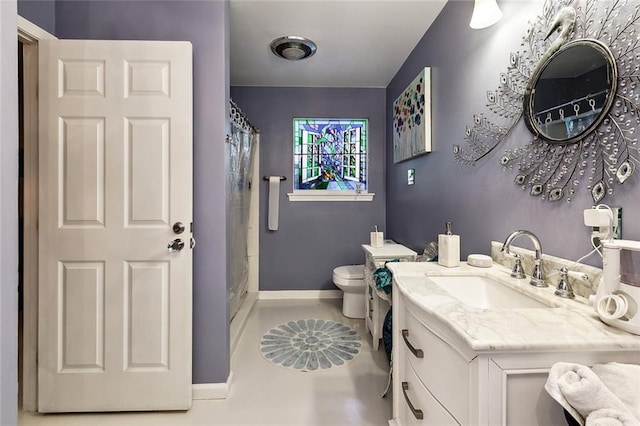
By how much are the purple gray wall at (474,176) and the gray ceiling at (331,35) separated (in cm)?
18

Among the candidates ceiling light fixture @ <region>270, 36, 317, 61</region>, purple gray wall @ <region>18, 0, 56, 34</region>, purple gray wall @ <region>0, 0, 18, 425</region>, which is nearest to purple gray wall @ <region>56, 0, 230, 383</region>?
purple gray wall @ <region>18, 0, 56, 34</region>

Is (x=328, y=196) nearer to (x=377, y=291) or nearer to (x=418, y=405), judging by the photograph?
(x=377, y=291)

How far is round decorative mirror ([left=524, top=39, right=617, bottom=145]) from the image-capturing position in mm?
912

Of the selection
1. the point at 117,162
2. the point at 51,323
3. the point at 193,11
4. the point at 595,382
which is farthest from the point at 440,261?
the point at 51,323

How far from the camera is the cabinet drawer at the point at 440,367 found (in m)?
0.75

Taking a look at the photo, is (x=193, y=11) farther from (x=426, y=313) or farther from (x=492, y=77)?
(x=426, y=313)

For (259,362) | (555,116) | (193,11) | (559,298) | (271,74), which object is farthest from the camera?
(271,74)

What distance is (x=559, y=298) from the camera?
95cm

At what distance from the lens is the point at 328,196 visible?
3.27 meters

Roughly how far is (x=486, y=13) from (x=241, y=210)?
2.25m

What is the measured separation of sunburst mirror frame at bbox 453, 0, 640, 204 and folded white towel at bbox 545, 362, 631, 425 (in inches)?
25.0

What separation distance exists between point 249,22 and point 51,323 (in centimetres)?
223

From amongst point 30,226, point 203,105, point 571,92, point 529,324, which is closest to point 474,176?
point 571,92

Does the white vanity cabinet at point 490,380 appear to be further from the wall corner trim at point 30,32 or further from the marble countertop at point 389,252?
the wall corner trim at point 30,32
